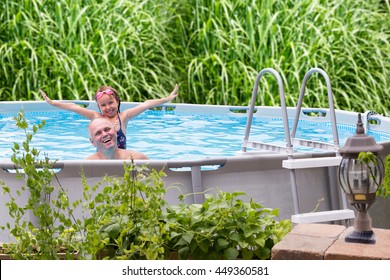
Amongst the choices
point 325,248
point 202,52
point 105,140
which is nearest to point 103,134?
point 105,140

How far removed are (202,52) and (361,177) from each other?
25.9 ft

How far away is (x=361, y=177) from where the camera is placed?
3.48 meters

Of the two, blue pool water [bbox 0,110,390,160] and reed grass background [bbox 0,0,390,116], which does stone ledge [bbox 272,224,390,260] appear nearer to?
blue pool water [bbox 0,110,390,160]

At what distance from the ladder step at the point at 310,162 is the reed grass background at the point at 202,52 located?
5089 mm

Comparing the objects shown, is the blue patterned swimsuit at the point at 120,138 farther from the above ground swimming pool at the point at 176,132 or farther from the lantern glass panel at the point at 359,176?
the lantern glass panel at the point at 359,176

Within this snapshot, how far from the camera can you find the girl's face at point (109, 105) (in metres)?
7.16

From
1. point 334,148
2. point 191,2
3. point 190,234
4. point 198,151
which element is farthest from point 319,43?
point 190,234

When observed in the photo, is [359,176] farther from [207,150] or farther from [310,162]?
[207,150]

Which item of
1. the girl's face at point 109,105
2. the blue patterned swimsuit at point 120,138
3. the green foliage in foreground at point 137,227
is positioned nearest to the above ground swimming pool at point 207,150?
the green foliage in foreground at point 137,227

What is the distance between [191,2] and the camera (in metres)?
11.6

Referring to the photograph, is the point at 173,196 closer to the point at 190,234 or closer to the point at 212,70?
the point at 190,234

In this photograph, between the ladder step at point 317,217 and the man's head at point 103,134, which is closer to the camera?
the ladder step at point 317,217

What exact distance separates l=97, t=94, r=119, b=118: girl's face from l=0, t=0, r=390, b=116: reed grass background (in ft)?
11.1
